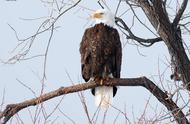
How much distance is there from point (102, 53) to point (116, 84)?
0.53m

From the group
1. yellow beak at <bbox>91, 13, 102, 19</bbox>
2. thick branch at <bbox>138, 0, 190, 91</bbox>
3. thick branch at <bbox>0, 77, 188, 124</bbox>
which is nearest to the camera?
thick branch at <bbox>0, 77, 188, 124</bbox>

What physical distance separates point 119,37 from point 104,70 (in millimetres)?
358

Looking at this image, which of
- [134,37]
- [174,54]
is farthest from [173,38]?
[134,37]

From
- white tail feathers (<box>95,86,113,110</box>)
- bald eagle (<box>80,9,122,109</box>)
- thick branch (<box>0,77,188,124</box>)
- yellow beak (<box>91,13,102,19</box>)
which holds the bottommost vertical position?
thick branch (<box>0,77,188,124</box>)

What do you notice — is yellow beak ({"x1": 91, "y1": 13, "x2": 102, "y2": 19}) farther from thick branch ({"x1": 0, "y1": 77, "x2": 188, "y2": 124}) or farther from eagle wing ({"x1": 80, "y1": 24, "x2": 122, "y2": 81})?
thick branch ({"x1": 0, "y1": 77, "x2": 188, "y2": 124})

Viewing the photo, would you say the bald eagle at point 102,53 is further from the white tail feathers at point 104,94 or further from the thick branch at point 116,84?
the thick branch at point 116,84

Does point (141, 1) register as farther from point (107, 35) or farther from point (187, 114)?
point (187, 114)

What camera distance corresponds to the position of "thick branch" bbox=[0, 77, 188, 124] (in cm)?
725

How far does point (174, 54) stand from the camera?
7879 millimetres

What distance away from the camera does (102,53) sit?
8000 mm

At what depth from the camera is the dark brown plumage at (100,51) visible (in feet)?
26.2

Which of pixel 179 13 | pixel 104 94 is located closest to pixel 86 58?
pixel 104 94

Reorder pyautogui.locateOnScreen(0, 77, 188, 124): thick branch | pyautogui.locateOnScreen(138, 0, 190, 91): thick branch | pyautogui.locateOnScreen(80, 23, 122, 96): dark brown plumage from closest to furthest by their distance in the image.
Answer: pyautogui.locateOnScreen(0, 77, 188, 124): thick branch → pyautogui.locateOnScreen(138, 0, 190, 91): thick branch → pyautogui.locateOnScreen(80, 23, 122, 96): dark brown plumage

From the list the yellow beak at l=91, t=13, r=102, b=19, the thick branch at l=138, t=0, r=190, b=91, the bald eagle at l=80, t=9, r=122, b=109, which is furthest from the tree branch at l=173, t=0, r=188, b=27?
the yellow beak at l=91, t=13, r=102, b=19
